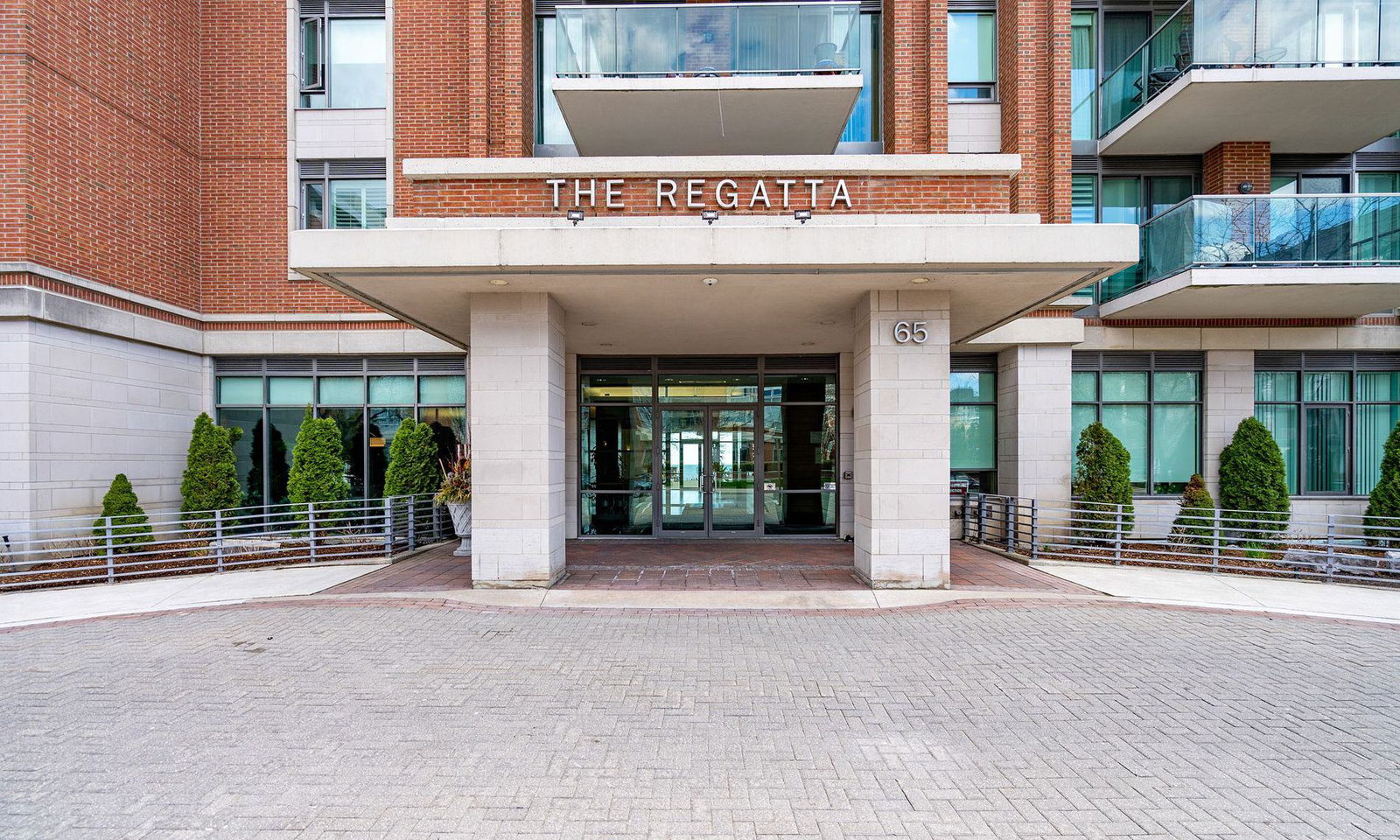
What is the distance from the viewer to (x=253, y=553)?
10812mm

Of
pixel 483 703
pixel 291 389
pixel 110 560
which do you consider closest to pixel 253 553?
pixel 110 560

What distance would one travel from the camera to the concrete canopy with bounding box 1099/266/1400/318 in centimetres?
1109

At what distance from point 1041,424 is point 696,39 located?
9.49m

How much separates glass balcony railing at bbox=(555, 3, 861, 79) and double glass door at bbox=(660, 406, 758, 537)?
Answer: 618 cm

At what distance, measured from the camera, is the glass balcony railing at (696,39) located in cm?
1132

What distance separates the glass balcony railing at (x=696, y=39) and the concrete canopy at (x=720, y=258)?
177 inches

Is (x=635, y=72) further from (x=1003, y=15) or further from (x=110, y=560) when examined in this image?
(x=110, y=560)

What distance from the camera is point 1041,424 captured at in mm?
12898

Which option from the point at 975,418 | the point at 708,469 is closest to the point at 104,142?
the point at 708,469

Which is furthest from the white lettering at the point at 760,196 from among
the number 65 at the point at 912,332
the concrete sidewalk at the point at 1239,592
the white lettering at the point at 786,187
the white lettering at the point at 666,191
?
the concrete sidewalk at the point at 1239,592

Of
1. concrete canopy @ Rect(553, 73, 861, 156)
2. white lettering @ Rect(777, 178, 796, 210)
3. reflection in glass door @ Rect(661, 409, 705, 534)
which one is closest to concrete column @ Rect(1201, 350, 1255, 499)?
concrete canopy @ Rect(553, 73, 861, 156)

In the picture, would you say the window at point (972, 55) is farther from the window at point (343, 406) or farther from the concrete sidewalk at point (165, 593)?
the concrete sidewalk at point (165, 593)

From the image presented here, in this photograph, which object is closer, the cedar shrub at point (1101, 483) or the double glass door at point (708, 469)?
the cedar shrub at point (1101, 483)

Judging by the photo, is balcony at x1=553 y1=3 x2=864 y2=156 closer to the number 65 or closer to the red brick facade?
the number 65
